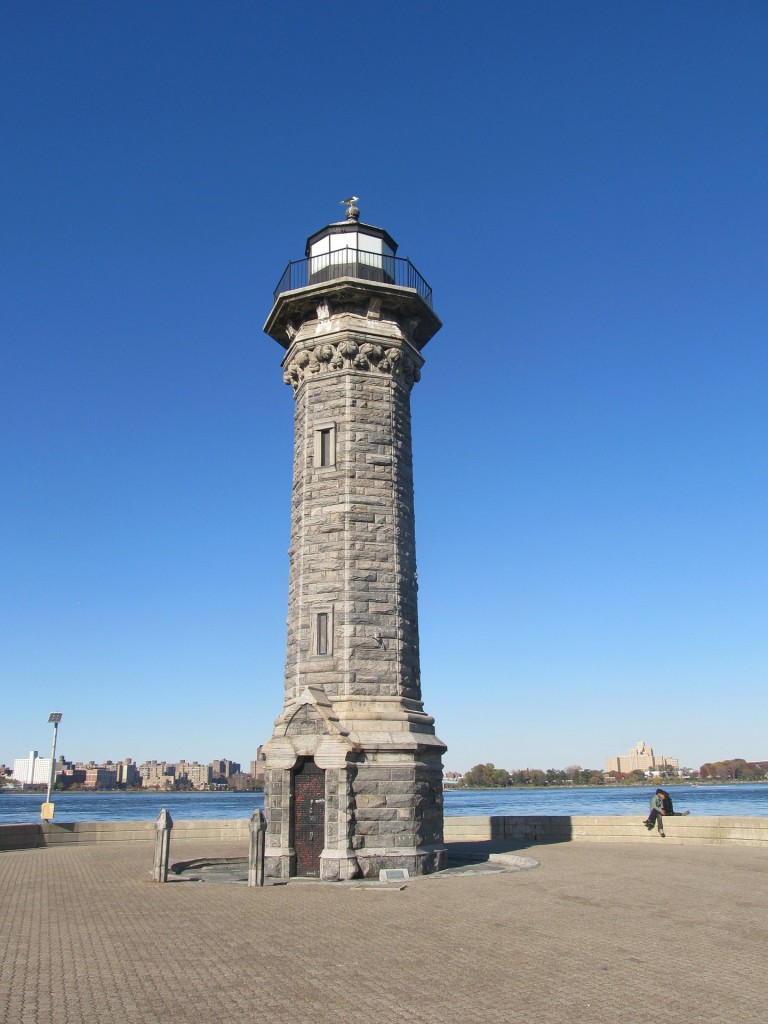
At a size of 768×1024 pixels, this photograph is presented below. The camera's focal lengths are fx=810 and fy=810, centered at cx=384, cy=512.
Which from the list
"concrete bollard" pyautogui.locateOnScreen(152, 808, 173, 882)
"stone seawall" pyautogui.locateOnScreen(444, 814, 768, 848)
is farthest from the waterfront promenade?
"stone seawall" pyautogui.locateOnScreen(444, 814, 768, 848)

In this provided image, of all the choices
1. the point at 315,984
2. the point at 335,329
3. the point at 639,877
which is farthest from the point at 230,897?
the point at 335,329

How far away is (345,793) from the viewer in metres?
12.8

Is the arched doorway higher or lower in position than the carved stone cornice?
lower

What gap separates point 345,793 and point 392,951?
5351mm

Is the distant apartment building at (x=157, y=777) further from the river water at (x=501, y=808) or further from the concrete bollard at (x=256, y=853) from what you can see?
the concrete bollard at (x=256, y=853)

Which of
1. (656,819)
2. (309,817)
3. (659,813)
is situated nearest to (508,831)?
(656,819)

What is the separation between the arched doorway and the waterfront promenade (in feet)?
2.84

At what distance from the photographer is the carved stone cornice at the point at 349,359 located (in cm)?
1559

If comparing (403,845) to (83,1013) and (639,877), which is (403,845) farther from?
(83,1013)

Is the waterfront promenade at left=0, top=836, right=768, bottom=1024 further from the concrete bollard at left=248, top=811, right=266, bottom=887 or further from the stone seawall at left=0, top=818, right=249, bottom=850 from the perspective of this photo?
the stone seawall at left=0, top=818, right=249, bottom=850

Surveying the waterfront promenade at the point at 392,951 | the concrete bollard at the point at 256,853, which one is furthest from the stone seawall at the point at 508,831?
the concrete bollard at the point at 256,853

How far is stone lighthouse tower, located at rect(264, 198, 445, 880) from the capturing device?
12984mm

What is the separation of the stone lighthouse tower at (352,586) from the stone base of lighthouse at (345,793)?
22mm

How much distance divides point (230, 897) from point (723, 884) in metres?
6.98
